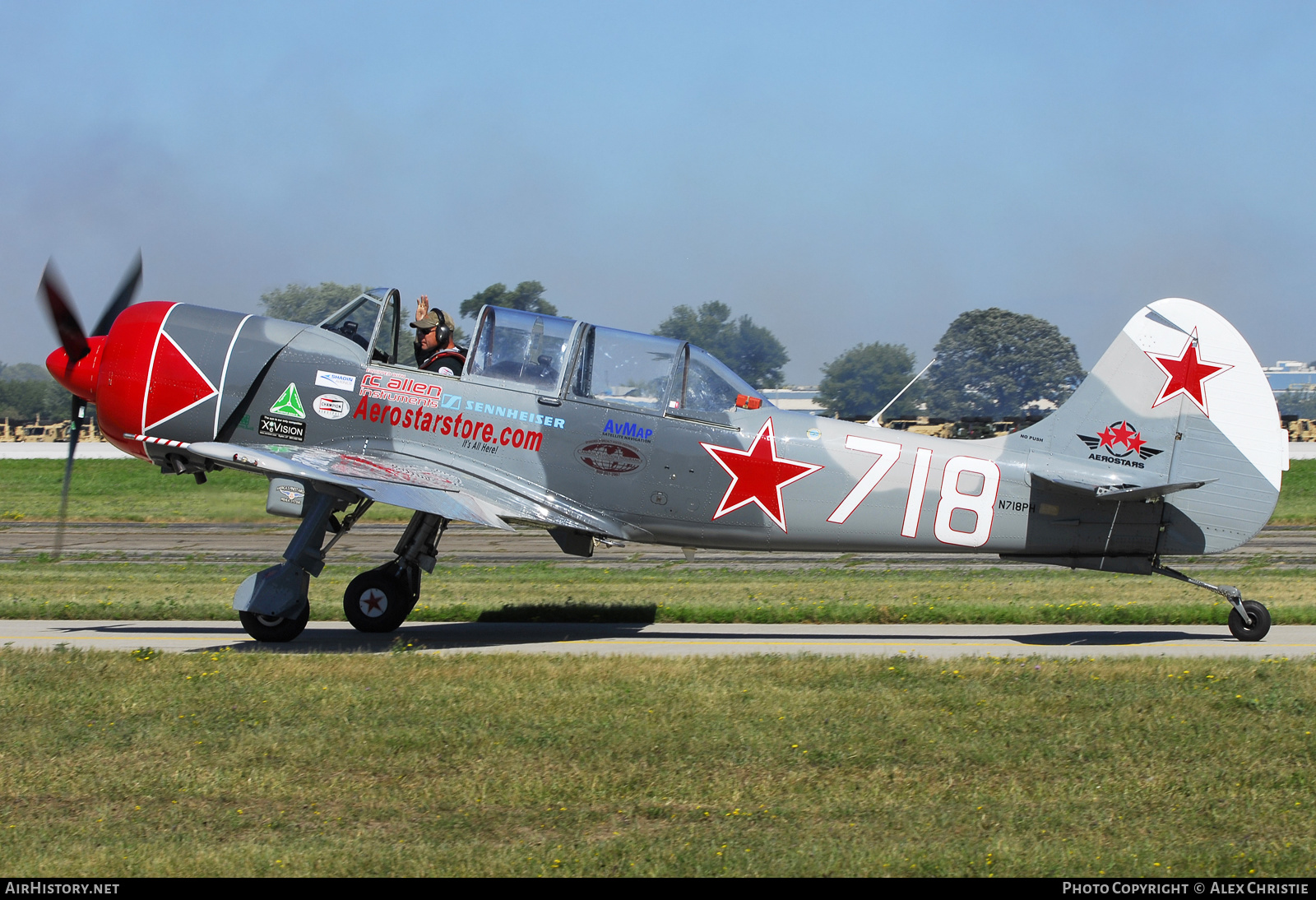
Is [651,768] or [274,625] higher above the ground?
[651,768]

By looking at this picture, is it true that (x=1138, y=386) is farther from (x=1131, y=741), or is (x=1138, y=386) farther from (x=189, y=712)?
(x=189, y=712)

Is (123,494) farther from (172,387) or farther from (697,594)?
(172,387)

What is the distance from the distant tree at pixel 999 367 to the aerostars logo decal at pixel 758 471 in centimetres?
5081

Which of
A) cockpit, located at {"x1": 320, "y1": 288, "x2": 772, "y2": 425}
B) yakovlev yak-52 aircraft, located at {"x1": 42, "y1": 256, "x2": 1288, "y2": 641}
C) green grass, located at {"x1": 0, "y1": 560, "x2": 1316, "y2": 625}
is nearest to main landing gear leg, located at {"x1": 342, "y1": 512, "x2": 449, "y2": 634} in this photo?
yakovlev yak-52 aircraft, located at {"x1": 42, "y1": 256, "x2": 1288, "y2": 641}

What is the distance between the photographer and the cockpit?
10359 mm

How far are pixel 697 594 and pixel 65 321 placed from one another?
26.4 feet

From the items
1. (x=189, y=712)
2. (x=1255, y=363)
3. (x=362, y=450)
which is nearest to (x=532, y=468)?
(x=362, y=450)

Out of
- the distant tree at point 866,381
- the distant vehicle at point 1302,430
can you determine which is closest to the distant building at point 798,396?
the distant tree at point 866,381

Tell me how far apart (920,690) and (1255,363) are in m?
5.15

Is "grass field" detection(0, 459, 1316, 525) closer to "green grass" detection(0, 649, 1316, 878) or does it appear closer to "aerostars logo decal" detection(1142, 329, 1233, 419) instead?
"green grass" detection(0, 649, 1316, 878)

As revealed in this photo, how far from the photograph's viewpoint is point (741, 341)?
204ft

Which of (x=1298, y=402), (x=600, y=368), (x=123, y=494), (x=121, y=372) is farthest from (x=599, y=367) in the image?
A: (x=1298, y=402)

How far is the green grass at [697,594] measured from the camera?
39.5 ft

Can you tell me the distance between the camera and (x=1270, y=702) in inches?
295
